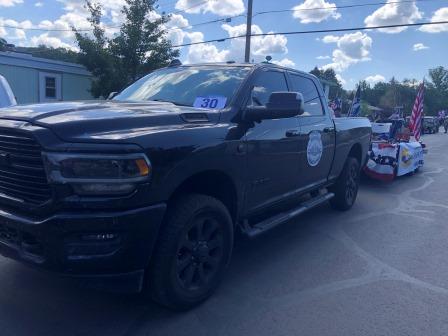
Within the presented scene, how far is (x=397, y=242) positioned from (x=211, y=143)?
→ 3.19 metres

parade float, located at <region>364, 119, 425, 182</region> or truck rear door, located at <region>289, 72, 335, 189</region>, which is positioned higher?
truck rear door, located at <region>289, 72, 335, 189</region>

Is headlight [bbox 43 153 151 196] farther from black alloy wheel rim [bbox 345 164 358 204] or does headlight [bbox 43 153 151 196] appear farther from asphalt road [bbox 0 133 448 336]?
black alloy wheel rim [bbox 345 164 358 204]

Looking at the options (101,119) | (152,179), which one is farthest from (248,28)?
(152,179)

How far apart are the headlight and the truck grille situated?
0.12 metres

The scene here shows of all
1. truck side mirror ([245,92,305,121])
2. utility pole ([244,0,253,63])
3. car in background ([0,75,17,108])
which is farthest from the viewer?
utility pole ([244,0,253,63])

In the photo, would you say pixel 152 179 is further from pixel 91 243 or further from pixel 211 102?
pixel 211 102

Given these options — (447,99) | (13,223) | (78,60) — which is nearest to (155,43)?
(78,60)

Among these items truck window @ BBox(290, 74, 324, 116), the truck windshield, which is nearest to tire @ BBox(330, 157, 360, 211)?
truck window @ BBox(290, 74, 324, 116)

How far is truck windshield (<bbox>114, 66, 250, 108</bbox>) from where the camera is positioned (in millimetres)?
3942

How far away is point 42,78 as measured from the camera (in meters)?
18.1

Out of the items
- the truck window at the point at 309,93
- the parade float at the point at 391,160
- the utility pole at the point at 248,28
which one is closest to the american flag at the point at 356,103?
the parade float at the point at 391,160

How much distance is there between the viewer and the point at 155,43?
18.8 meters

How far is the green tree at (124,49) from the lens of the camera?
18.0 m

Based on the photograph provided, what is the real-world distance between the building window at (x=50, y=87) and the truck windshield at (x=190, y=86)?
50.5 ft
